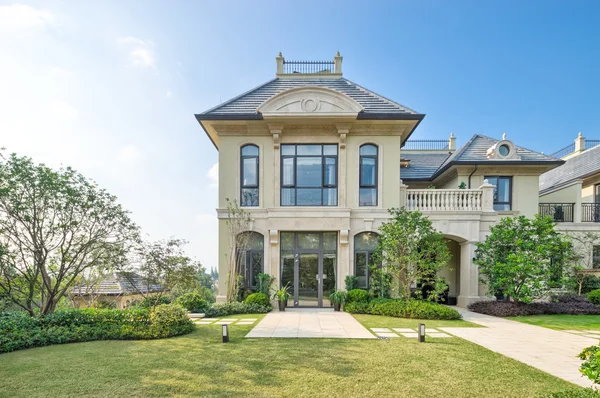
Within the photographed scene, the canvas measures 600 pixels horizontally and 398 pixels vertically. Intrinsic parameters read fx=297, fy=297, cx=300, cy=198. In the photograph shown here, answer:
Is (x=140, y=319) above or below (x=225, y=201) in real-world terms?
below

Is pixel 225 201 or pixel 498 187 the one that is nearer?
pixel 225 201

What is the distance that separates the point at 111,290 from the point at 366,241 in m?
14.0

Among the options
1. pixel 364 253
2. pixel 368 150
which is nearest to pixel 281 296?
pixel 364 253

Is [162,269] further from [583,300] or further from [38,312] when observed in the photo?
[583,300]

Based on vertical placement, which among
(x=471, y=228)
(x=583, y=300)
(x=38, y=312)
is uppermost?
(x=471, y=228)

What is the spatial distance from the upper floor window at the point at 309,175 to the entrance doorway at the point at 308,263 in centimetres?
152

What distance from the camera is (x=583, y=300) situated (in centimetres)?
1283

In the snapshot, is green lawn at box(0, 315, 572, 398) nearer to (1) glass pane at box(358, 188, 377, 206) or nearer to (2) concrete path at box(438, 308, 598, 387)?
(2) concrete path at box(438, 308, 598, 387)

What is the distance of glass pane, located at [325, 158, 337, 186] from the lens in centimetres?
1320

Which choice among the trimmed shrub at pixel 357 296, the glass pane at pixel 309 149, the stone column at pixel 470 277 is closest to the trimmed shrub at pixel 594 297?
the stone column at pixel 470 277

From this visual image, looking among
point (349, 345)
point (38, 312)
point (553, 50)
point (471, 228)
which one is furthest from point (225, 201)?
point (553, 50)

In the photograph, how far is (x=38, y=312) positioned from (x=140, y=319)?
328 centimetres

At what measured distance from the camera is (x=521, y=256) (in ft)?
36.9

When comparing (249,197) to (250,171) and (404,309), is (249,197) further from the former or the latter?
(404,309)
